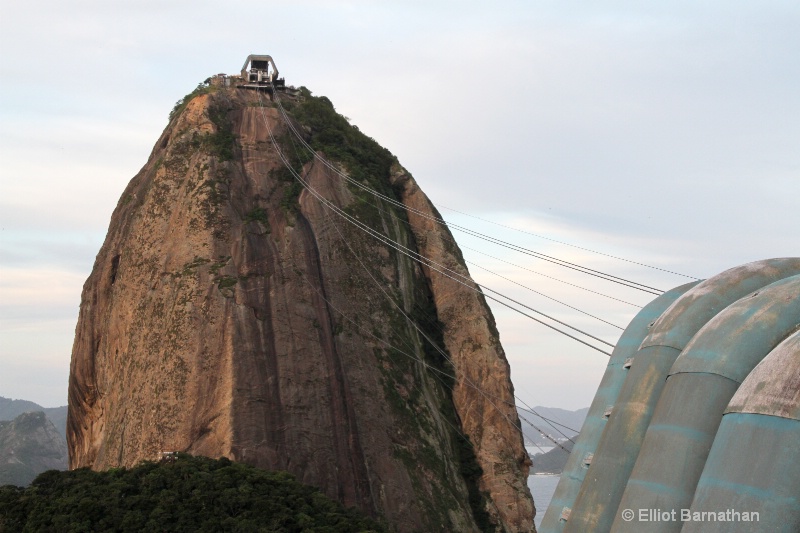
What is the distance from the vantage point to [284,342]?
36906 millimetres

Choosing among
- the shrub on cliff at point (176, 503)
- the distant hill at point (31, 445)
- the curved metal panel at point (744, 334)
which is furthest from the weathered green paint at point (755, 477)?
the distant hill at point (31, 445)

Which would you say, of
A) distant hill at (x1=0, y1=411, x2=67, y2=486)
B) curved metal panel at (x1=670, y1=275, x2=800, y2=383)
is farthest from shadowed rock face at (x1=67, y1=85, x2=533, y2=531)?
distant hill at (x1=0, y1=411, x2=67, y2=486)

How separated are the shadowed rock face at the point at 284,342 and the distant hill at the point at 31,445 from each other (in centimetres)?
12385

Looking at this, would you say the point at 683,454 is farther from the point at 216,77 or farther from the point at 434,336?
the point at 216,77

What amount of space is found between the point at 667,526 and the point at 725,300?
4.92 m

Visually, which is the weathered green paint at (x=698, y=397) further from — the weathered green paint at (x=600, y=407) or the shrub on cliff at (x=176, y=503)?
the shrub on cliff at (x=176, y=503)

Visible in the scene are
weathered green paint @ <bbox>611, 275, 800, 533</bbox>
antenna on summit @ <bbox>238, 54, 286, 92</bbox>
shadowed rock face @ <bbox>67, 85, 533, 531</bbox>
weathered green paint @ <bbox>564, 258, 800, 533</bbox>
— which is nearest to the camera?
weathered green paint @ <bbox>611, 275, 800, 533</bbox>

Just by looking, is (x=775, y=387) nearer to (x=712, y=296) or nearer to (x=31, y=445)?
(x=712, y=296)

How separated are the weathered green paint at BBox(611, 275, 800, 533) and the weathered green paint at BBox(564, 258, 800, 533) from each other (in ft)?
5.23

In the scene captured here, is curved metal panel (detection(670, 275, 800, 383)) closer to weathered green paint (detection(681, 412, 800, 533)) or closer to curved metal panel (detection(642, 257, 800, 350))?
curved metal panel (detection(642, 257, 800, 350))

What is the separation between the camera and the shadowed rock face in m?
35.1

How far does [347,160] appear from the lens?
4747cm

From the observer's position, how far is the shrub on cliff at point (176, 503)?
25531mm

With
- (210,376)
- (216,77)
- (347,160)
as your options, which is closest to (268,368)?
(210,376)
